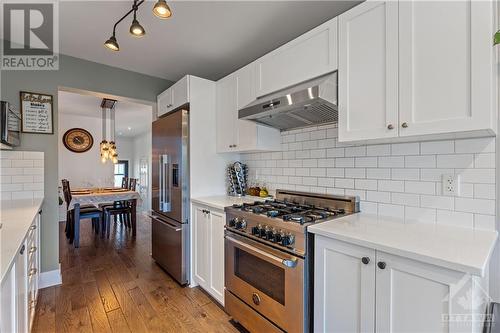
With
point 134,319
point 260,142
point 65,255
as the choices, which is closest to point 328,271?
point 260,142

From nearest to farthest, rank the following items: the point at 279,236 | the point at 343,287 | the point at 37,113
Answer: the point at 343,287 → the point at 279,236 → the point at 37,113

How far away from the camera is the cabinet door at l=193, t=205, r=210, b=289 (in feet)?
7.54

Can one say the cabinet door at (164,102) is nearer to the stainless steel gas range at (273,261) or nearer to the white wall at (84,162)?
the stainless steel gas range at (273,261)

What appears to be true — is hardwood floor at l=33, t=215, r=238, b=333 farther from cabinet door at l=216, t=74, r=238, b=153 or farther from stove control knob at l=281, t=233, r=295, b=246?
cabinet door at l=216, t=74, r=238, b=153

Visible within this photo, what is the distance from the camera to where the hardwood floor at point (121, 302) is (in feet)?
6.31

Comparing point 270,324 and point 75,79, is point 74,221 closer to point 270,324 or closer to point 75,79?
point 75,79

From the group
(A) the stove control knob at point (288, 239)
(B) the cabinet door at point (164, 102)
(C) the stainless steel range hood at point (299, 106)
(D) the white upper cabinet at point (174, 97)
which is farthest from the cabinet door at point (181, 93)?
(A) the stove control knob at point (288, 239)

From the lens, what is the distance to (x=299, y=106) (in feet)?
5.63

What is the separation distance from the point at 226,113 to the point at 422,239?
6.47 ft

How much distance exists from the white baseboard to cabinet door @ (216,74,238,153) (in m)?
2.16

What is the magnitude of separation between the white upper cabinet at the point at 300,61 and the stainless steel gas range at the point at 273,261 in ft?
3.12

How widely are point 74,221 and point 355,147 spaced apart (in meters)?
4.34

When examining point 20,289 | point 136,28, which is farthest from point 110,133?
point 20,289

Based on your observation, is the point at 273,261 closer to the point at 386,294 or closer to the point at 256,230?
the point at 256,230
